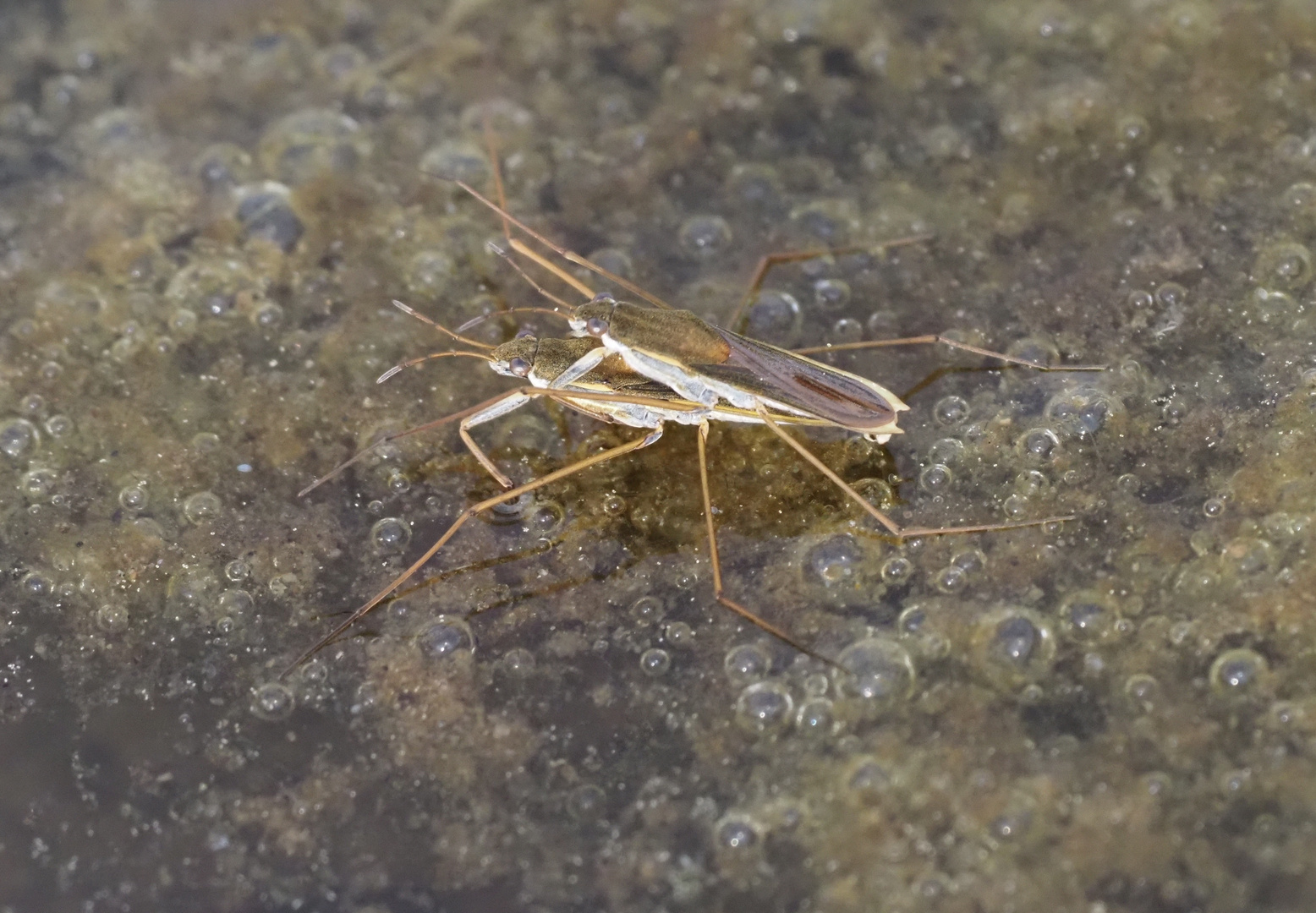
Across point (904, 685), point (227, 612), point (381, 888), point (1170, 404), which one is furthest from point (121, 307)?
point (1170, 404)

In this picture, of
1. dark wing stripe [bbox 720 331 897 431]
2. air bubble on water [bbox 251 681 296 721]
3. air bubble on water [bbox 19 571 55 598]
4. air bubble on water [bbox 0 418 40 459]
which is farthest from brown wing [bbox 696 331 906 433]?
air bubble on water [bbox 0 418 40 459]

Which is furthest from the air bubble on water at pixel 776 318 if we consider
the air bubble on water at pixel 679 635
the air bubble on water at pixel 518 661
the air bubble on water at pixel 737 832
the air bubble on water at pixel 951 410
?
the air bubble on water at pixel 737 832

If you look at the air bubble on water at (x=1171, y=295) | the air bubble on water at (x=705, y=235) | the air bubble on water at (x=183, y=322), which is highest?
the air bubble on water at (x=1171, y=295)

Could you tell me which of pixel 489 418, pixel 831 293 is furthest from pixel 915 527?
pixel 489 418

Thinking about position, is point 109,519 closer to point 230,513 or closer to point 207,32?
point 230,513

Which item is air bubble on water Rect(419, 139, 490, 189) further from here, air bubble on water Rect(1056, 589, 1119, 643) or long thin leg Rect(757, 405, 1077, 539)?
air bubble on water Rect(1056, 589, 1119, 643)

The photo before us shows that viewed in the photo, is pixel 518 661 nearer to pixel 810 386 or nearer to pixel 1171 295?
pixel 810 386

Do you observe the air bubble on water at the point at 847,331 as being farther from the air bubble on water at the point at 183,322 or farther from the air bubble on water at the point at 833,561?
the air bubble on water at the point at 183,322
